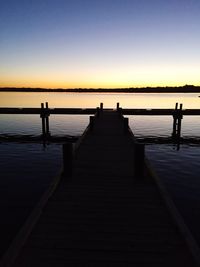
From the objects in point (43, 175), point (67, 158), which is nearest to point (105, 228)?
point (67, 158)

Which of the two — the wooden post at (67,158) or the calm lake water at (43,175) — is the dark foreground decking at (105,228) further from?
the calm lake water at (43,175)

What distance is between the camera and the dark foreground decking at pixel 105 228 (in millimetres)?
4871

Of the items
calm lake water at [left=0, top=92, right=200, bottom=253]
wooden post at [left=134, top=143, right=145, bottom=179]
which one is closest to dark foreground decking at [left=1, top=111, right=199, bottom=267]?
wooden post at [left=134, top=143, right=145, bottom=179]

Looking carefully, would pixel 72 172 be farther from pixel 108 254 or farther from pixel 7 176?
pixel 7 176

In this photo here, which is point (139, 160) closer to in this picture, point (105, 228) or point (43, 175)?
point (105, 228)

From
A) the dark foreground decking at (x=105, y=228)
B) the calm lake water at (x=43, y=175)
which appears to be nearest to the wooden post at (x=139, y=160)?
the dark foreground decking at (x=105, y=228)

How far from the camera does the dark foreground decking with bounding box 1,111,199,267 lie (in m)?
4.87

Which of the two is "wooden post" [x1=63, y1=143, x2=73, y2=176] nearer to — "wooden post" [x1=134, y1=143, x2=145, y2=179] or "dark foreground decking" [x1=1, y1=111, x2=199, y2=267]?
"dark foreground decking" [x1=1, y1=111, x2=199, y2=267]

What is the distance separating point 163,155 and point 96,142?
7.02 metres

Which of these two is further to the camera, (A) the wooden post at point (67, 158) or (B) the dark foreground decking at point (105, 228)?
(A) the wooden post at point (67, 158)

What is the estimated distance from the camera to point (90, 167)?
1020 cm

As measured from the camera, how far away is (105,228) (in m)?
5.93

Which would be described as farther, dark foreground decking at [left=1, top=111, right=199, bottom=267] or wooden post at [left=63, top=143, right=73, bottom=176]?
wooden post at [left=63, top=143, right=73, bottom=176]

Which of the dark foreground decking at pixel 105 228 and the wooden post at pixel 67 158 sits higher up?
the wooden post at pixel 67 158
